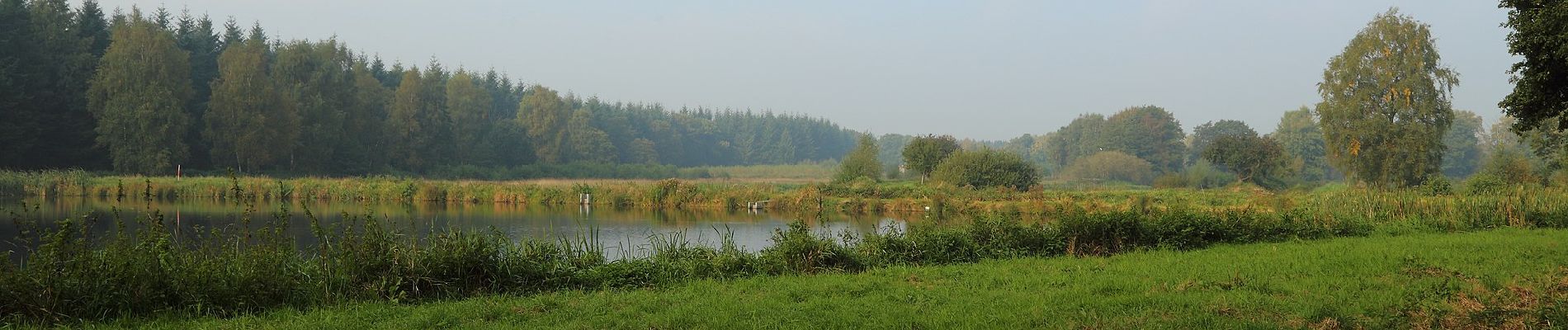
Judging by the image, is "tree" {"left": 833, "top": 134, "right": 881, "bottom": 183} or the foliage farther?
the foliage

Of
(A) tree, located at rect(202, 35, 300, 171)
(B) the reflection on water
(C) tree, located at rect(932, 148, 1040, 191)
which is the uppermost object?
(A) tree, located at rect(202, 35, 300, 171)

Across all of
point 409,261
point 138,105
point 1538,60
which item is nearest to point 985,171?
point 1538,60

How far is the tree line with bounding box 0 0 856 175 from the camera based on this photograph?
43688 mm

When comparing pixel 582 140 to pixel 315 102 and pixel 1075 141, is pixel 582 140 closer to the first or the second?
pixel 315 102

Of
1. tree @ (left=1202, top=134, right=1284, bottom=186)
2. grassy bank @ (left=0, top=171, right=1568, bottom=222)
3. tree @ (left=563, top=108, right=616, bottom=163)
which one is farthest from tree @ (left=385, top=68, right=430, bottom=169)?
tree @ (left=1202, top=134, right=1284, bottom=186)

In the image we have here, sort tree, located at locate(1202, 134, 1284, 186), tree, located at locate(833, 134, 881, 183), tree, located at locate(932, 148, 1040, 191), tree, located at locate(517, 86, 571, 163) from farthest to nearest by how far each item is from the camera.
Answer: tree, located at locate(517, 86, 571, 163)
tree, located at locate(1202, 134, 1284, 186)
tree, located at locate(833, 134, 881, 183)
tree, located at locate(932, 148, 1040, 191)

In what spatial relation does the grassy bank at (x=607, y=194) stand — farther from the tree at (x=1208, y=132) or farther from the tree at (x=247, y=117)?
the tree at (x=1208, y=132)

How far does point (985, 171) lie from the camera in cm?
4409

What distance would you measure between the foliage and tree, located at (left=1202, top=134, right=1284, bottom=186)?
29142 millimetres

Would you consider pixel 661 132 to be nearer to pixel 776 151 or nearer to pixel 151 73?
pixel 776 151

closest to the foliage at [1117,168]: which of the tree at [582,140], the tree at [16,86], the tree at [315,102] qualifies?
the tree at [582,140]

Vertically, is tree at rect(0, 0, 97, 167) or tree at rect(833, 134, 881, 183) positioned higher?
tree at rect(0, 0, 97, 167)

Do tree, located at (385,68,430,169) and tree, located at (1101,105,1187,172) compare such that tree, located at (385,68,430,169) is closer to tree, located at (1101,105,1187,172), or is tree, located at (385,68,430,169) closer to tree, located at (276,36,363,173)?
tree, located at (276,36,363,173)

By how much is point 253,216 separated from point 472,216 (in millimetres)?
6113
